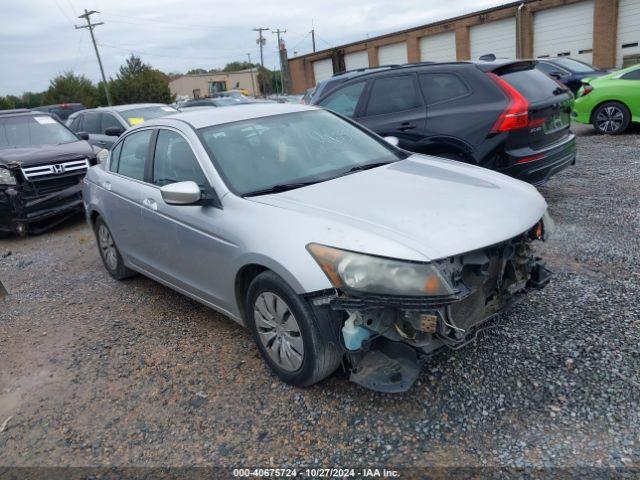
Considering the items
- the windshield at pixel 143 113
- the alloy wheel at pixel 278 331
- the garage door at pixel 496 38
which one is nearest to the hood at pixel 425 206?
the alloy wheel at pixel 278 331

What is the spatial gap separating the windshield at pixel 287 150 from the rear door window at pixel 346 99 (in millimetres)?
2561

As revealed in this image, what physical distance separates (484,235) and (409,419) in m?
1.06

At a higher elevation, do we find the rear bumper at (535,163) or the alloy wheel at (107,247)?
the rear bumper at (535,163)

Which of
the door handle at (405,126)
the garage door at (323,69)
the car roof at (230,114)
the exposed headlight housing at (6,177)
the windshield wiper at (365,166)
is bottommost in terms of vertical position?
the exposed headlight housing at (6,177)

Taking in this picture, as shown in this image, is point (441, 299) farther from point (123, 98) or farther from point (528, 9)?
point (123, 98)

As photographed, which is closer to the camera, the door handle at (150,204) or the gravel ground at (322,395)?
the gravel ground at (322,395)

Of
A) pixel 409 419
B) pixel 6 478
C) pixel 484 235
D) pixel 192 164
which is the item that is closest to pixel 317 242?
pixel 484 235

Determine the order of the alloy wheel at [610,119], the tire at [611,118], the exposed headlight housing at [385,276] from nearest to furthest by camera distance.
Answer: the exposed headlight housing at [385,276]
the tire at [611,118]
the alloy wheel at [610,119]

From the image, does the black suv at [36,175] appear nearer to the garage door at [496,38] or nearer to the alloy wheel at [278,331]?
the alloy wheel at [278,331]

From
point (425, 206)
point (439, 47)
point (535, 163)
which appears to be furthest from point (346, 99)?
point (439, 47)

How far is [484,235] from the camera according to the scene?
2.82 meters

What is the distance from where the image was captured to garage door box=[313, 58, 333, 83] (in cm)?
4050

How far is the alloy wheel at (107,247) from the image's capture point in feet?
17.5

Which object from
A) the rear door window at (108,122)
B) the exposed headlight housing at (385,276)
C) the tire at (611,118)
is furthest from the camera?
the rear door window at (108,122)
